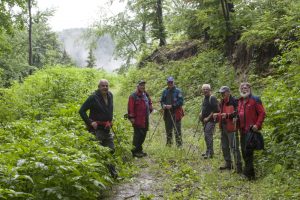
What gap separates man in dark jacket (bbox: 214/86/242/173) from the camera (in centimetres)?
856

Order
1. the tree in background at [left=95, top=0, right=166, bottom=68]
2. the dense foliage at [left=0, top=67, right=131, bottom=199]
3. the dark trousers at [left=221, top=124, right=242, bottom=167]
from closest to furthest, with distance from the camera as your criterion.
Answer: the dense foliage at [left=0, top=67, right=131, bottom=199] → the dark trousers at [left=221, top=124, right=242, bottom=167] → the tree in background at [left=95, top=0, right=166, bottom=68]

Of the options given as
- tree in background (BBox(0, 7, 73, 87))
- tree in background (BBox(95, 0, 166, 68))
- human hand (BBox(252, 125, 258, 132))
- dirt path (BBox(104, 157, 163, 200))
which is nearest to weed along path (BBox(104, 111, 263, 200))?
dirt path (BBox(104, 157, 163, 200))

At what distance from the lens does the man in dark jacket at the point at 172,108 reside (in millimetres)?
11351

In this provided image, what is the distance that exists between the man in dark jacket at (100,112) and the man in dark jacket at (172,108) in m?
3.35

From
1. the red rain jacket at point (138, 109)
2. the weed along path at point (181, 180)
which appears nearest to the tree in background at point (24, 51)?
the red rain jacket at point (138, 109)

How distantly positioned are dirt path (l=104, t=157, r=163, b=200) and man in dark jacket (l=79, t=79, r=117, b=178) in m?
0.43

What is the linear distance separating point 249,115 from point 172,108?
3.91m

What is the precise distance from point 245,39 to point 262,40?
44.8 inches

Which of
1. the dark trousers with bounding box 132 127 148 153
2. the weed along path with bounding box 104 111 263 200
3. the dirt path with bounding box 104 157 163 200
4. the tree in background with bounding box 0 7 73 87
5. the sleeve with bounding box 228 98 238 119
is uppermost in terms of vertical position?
the tree in background with bounding box 0 7 73 87

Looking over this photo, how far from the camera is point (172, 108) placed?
1153 cm

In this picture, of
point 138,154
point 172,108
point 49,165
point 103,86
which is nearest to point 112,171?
point 103,86

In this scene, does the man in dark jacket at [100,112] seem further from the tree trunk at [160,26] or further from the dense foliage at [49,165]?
the tree trunk at [160,26]

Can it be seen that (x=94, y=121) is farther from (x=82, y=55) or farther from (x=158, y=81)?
(x=82, y=55)

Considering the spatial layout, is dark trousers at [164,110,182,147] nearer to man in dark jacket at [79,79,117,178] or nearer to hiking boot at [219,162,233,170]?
hiking boot at [219,162,233,170]
